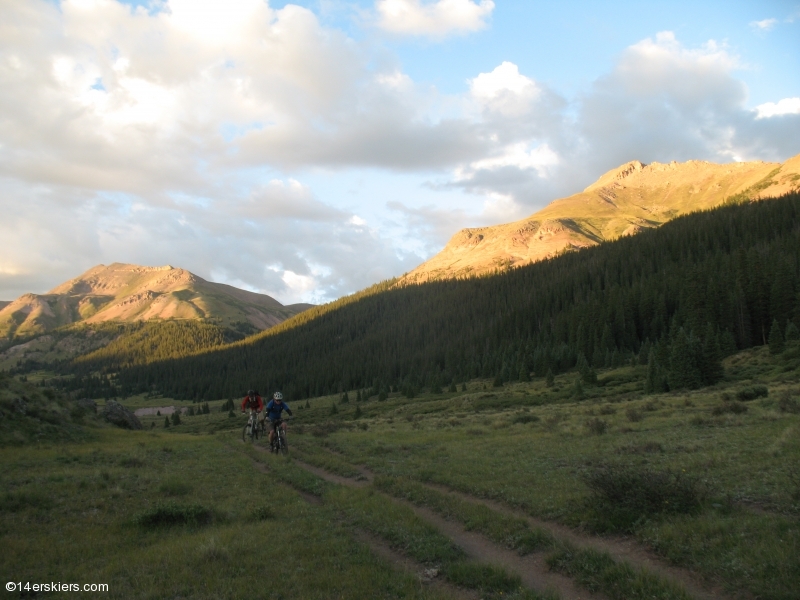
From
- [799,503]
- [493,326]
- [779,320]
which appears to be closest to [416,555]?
[799,503]

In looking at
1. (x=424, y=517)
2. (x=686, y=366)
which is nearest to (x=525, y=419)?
(x=424, y=517)

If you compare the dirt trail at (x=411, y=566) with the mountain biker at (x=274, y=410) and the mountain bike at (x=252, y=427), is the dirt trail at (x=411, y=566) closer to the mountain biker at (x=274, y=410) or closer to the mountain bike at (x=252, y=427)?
the mountain biker at (x=274, y=410)

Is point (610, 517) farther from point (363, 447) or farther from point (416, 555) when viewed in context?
point (363, 447)

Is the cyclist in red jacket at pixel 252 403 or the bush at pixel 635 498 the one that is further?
the cyclist in red jacket at pixel 252 403

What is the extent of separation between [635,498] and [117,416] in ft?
149

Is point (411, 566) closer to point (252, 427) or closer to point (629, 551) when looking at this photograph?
point (629, 551)

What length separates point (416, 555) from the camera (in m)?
8.77

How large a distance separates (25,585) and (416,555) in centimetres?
708

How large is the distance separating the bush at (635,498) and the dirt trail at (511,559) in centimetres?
224

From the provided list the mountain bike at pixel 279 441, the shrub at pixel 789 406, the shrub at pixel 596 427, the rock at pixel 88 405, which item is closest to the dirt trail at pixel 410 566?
the mountain bike at pixel 279 441

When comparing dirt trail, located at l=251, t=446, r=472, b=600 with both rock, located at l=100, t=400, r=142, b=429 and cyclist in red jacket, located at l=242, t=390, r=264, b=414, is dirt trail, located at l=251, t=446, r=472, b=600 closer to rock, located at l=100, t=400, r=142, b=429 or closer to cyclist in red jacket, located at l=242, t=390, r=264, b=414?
cyclist in red jacket, located at l=242, t=390, r=264, b=414

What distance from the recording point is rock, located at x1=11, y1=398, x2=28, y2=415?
26334 mm

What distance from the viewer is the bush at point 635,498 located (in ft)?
30.9

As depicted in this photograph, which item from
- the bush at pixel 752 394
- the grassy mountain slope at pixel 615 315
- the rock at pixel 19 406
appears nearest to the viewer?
the rock at pixel 19 406
